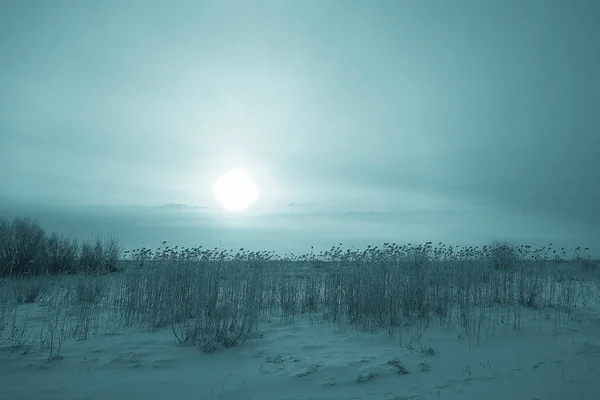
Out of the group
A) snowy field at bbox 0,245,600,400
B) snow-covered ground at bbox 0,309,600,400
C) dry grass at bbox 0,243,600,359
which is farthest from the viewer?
dry grass at bbox 0,243,600,359

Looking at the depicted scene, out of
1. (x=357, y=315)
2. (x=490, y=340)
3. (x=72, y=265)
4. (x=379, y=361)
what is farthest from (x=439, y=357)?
(x=72, y=265)

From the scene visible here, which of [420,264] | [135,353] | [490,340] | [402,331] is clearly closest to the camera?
[135,353]

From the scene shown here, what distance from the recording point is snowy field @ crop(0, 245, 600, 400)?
4.24 meters

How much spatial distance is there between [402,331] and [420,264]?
4.15 m

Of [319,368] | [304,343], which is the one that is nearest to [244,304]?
[304,343]

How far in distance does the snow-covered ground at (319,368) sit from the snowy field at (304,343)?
0.06 ft

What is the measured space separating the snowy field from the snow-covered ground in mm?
19

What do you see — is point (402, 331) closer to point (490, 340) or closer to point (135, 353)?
point (490, 340)

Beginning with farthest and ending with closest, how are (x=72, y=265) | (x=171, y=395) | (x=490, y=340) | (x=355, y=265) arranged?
(x=72, y=265) → (x=355, y=265) → (x=490, y=340) → (x=171, y=395)

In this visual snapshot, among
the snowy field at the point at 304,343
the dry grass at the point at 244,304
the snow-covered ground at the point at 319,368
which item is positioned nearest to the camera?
the snow-covered ground at the point at 319,368

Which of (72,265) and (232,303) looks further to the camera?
(72,265)

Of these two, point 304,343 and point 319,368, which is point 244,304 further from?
point 319,368

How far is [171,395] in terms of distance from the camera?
4.07m

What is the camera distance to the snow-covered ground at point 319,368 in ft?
13.5
